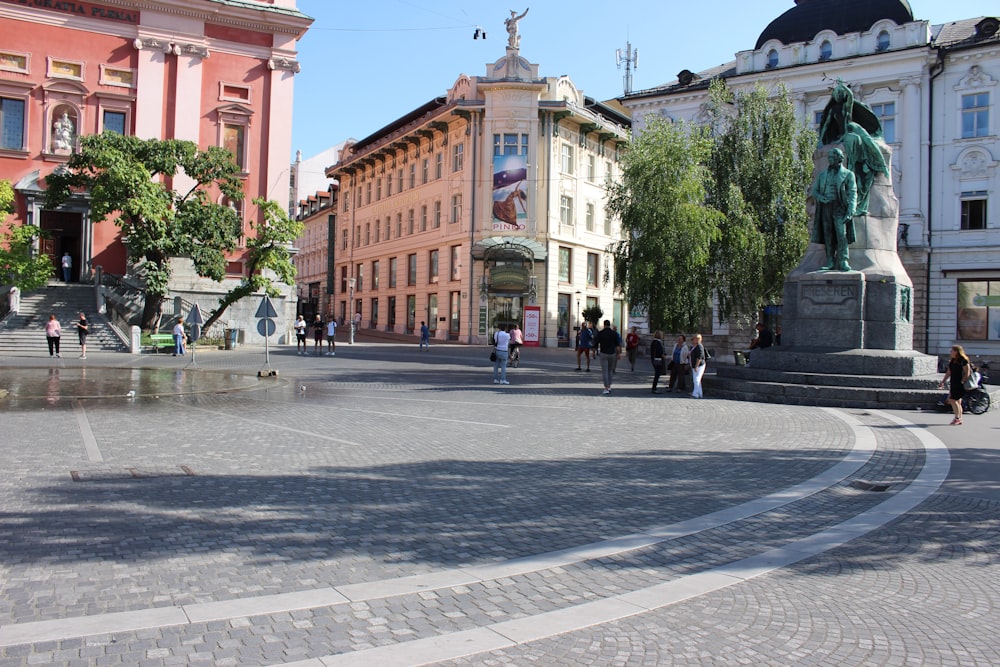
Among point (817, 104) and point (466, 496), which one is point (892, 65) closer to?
point (817, 104)

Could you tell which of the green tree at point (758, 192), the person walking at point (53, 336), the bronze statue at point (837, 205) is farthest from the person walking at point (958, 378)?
the person walking at point (53, 336)

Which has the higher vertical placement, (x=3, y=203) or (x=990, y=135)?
(x=990, y=135)

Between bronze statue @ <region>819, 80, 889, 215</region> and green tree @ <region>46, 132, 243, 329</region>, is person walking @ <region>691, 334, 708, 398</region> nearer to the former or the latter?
bronze statue @ <region>819, 80, 889, 215</region>

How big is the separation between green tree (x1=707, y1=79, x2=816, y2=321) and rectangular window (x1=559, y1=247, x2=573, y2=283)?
65.7 feet

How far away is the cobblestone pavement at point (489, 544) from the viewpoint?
12.7 ft

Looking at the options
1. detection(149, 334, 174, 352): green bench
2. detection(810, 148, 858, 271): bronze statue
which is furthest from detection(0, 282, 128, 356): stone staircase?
detection(810, 148, 858, 271): bronze statue

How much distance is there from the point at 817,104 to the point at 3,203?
35.0 m

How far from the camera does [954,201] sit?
35562 mm

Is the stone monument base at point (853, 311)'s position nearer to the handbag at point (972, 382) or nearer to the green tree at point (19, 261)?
the handbag at point (972, 382)

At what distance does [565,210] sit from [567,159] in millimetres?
3167

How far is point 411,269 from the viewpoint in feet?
177

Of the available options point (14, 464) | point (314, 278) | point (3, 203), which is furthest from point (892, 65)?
point (314, 278)

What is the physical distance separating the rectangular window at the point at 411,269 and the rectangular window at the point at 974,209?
32452 mm

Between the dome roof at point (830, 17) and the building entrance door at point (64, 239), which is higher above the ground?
the dome roof at point (830, 17)
